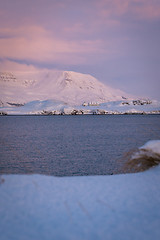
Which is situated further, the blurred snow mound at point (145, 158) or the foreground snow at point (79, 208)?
the blurred snow mound at point (145, 158)

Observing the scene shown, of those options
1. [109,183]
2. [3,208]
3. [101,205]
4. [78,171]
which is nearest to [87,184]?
[109,183]

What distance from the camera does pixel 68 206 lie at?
7.11m

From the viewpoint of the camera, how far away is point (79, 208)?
6961 mm

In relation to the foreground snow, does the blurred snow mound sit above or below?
above

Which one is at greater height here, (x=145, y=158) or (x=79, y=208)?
(x=145, y=158)

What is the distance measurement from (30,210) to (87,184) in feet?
10.0

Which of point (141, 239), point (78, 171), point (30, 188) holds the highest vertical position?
point (30, 188)

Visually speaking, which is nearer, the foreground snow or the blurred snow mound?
the foreground snow

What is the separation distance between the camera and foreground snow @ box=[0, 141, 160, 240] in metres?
5.76

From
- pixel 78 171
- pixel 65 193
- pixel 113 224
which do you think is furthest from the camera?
pixel 78 171

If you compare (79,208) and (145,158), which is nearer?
(79,208)

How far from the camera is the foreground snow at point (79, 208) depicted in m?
5.76

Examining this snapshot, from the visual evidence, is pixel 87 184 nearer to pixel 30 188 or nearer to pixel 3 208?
pixel 30 188

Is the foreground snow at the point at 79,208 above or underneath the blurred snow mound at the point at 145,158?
underneath
